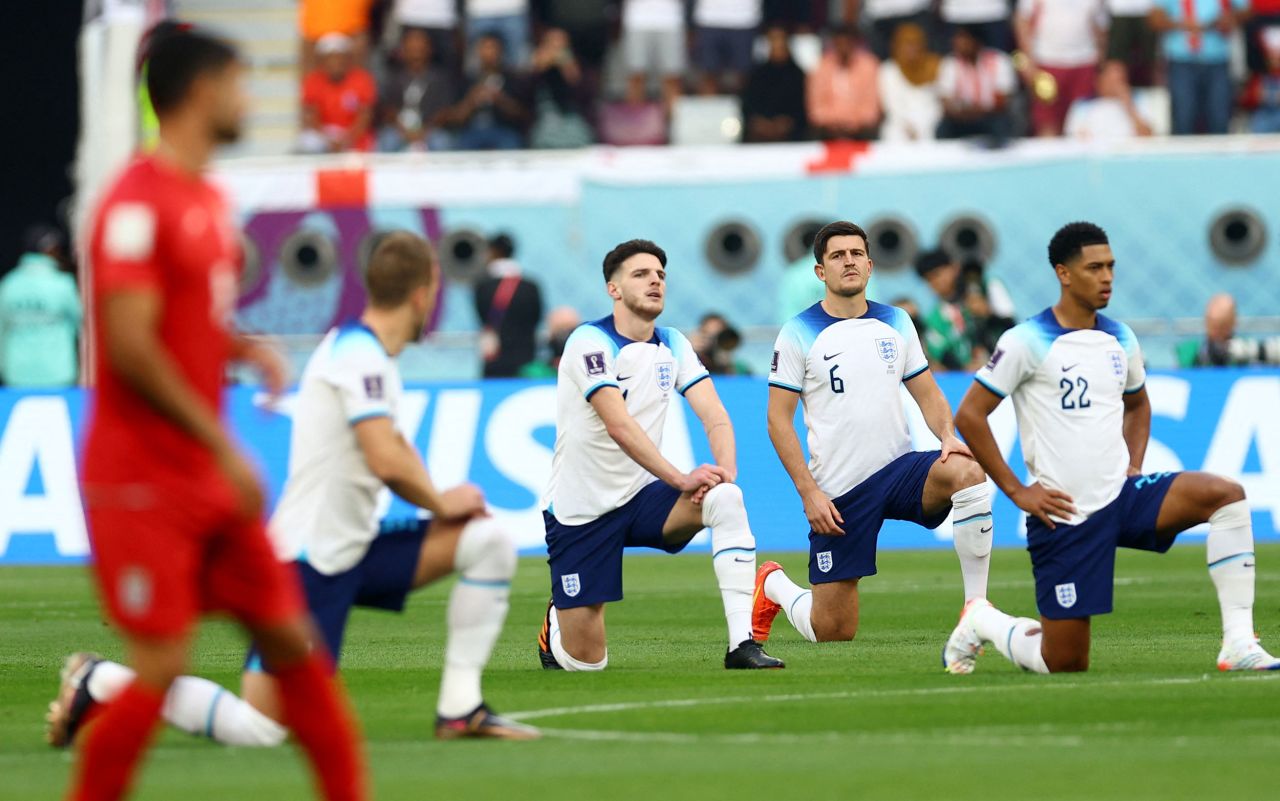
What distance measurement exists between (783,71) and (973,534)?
534 inches

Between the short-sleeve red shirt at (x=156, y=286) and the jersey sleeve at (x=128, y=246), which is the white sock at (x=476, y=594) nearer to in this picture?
the short-sleeve red shirt at (x=156, y=286)

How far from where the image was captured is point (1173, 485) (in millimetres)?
9766

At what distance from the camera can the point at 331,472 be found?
761cm

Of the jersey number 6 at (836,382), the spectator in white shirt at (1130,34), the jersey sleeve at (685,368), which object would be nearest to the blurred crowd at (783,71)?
the spectator in white shirt at (1130,34)

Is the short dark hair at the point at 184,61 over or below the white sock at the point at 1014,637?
over

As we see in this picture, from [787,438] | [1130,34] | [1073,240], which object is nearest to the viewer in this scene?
[1073,240]

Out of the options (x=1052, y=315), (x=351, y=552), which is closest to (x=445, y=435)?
(x=1052, y=315)

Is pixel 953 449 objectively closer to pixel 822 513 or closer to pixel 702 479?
pixel 822 513

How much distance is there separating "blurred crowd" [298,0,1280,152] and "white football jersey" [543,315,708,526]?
42.5 feet

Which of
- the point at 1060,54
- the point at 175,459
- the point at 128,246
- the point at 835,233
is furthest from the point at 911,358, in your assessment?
the point at 1060,54

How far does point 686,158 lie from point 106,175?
19.7ft

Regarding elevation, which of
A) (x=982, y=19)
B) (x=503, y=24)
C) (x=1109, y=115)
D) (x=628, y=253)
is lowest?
(x=628, y=253)

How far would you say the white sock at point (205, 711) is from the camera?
765 centimetres

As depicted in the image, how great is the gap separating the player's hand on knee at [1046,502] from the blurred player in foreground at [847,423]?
5.44 feet
